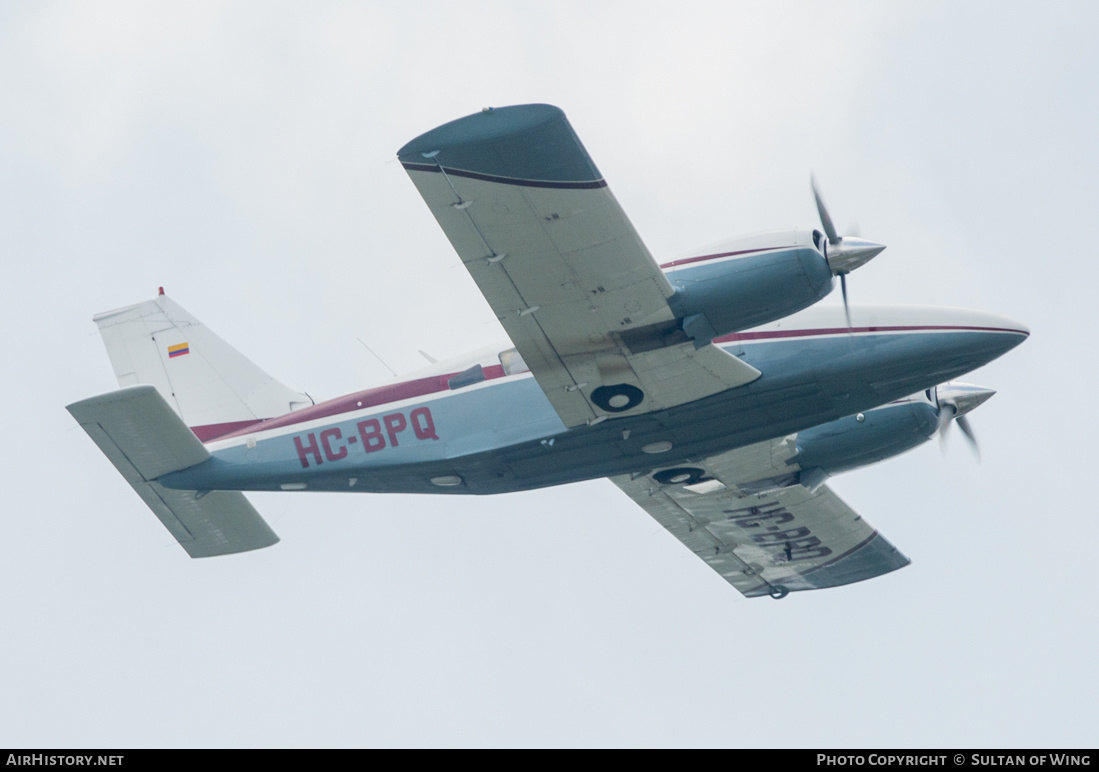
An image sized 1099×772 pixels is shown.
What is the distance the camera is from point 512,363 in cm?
2653

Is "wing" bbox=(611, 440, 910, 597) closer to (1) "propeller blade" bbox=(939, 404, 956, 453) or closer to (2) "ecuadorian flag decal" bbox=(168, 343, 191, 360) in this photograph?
(1) "propeller blade" bbox=(939, 404, 956, 453)

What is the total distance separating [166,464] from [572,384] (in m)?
9.55

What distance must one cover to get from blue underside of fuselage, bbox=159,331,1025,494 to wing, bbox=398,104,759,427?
0.60 meters

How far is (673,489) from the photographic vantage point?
3077 centimetres

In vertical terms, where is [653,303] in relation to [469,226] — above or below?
below

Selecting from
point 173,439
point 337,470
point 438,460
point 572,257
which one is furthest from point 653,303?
point 173,439

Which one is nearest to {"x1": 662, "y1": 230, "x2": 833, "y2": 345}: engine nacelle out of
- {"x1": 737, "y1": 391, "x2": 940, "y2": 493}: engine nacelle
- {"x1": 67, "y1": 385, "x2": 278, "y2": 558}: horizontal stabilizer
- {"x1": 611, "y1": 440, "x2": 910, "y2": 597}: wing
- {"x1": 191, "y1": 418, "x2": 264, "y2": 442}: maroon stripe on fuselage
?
{"x1": 737, "y1": 391, "x2": 940, "y2": 493}: engine nacelle

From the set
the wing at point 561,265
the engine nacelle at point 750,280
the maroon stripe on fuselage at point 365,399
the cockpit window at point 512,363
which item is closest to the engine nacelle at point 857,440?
the wing at point 561,265

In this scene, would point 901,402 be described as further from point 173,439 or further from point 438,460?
point 173,439

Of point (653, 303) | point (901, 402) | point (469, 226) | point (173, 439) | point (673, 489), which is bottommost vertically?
point (673, 489)

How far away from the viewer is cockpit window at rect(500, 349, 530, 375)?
26.5 m

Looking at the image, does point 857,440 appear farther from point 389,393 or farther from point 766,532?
point 389,393

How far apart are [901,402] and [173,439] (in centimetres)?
1630

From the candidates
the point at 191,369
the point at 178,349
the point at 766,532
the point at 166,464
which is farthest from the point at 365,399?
the point at 766,532
